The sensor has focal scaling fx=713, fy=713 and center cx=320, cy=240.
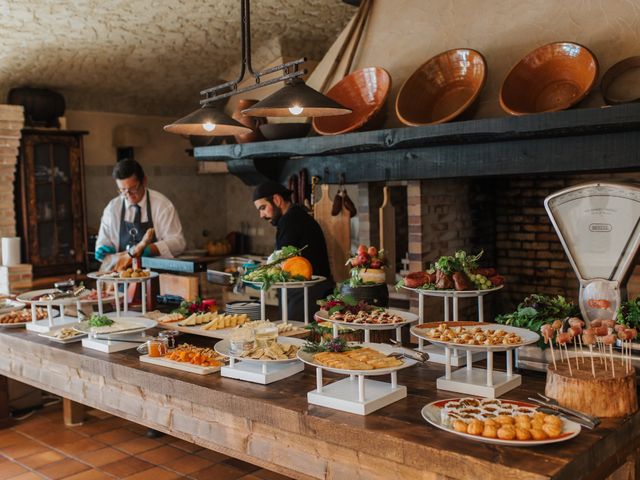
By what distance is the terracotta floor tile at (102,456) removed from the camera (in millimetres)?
4258

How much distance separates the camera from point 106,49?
722cm

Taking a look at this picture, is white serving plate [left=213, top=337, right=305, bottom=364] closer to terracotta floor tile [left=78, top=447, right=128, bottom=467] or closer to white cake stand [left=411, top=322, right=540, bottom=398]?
white cake stand [left=411, top=322, right=540, bottom=398]

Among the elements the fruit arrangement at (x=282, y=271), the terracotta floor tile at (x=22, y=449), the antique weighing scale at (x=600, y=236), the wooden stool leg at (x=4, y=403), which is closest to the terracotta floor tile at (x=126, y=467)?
the terracotta floor tile at (x=22, y=449)

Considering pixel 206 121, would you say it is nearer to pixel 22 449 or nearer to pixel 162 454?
pixel 162 454

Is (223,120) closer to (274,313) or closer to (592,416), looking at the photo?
(274,313)

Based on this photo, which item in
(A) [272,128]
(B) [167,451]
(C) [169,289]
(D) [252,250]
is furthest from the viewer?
(D) [252,250]

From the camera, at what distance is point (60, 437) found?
4.68 metres

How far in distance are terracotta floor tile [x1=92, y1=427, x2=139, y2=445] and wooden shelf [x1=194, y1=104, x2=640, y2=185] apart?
204 cm

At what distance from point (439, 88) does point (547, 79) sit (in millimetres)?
713

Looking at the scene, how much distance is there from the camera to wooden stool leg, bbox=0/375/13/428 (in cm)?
488

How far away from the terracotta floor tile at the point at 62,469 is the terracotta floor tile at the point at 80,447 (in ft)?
0.42

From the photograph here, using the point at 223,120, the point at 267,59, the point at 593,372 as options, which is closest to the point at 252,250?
the point at 267,59

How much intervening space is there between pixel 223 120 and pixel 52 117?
4844 millimetres

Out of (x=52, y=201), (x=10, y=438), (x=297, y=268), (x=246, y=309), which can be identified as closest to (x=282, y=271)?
(x=297, y=268)
